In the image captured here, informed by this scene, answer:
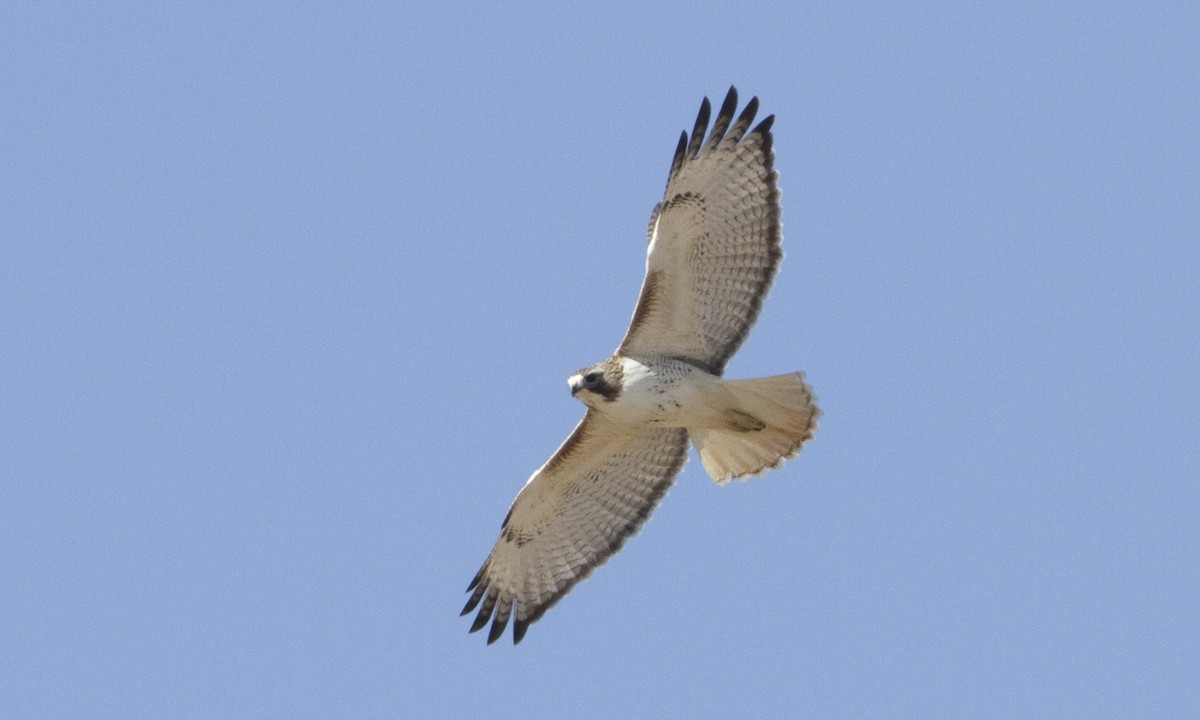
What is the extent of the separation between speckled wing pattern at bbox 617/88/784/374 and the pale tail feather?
332 millimetres

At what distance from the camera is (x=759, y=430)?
12117 millimetres

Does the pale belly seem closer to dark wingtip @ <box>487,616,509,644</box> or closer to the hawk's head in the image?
the hawk's head

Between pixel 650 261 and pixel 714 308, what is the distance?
20.1 inches

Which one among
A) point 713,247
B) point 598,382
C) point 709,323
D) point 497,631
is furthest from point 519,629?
point 713,247

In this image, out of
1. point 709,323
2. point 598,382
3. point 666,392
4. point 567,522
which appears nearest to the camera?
point 598,382

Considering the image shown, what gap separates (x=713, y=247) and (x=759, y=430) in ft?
3.77

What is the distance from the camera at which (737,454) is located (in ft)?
40.4

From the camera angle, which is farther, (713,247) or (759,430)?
(759,430)

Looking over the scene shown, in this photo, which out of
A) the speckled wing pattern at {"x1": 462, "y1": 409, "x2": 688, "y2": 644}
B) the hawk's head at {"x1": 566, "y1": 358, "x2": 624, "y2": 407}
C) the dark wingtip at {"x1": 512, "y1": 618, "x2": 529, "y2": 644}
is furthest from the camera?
the dark wingtip at {"x1": 512, "y1": 618, "x2": 529, "y2": 644}

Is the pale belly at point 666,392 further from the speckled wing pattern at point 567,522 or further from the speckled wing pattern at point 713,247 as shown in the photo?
the speckled wing pattern at point 567,522

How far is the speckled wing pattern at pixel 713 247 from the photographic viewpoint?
38.9ft

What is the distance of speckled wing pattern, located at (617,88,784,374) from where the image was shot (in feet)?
38.9

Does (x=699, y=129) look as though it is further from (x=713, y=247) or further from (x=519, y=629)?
(x=519, y=629)

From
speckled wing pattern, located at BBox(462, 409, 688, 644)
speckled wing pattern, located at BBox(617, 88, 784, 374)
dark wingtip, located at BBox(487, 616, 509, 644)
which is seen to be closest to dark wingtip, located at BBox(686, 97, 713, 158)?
speckled wing pattern, located at BBox(617, 88, 784, 374)
